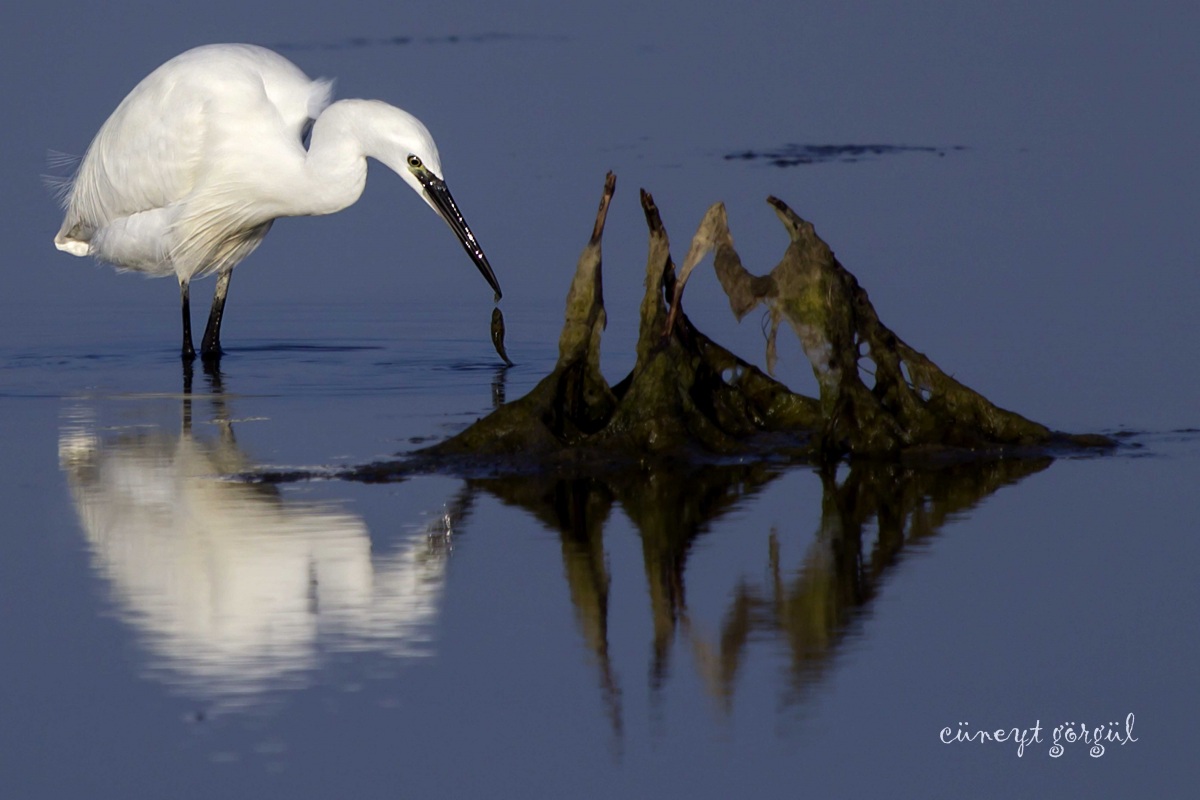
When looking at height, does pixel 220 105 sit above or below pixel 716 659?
above

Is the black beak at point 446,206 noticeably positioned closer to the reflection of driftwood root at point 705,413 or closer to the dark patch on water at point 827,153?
the reflection of driftwood root at point 705,413

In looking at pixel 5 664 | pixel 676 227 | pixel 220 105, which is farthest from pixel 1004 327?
pixel 5 664

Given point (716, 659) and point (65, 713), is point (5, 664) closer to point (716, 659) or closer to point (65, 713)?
point (65, 713)

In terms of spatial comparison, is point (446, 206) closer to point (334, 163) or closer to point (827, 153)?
point (334, 163)

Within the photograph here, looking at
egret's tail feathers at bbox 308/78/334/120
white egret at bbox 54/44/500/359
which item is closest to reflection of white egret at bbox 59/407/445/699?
white egret at bbox 54/44/500/359

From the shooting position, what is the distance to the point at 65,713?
197 inches

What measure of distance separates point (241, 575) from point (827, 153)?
9882 mm

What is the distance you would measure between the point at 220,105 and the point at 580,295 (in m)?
4.35

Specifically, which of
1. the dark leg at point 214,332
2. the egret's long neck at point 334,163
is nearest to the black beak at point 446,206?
the egret's long neck at point 334,163

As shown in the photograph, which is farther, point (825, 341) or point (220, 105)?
point (220, 105)

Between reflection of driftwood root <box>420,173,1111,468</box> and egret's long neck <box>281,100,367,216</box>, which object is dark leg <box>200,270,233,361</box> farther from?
reflection of driftwood root <box>420,173,1111,468</box>

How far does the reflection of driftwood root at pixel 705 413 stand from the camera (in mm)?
7523

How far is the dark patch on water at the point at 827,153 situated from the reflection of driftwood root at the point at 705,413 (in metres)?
7.32

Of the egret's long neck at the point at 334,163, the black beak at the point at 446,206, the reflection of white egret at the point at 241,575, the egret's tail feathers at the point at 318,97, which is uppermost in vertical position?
the egret's tail feathers at the point at 318,97
